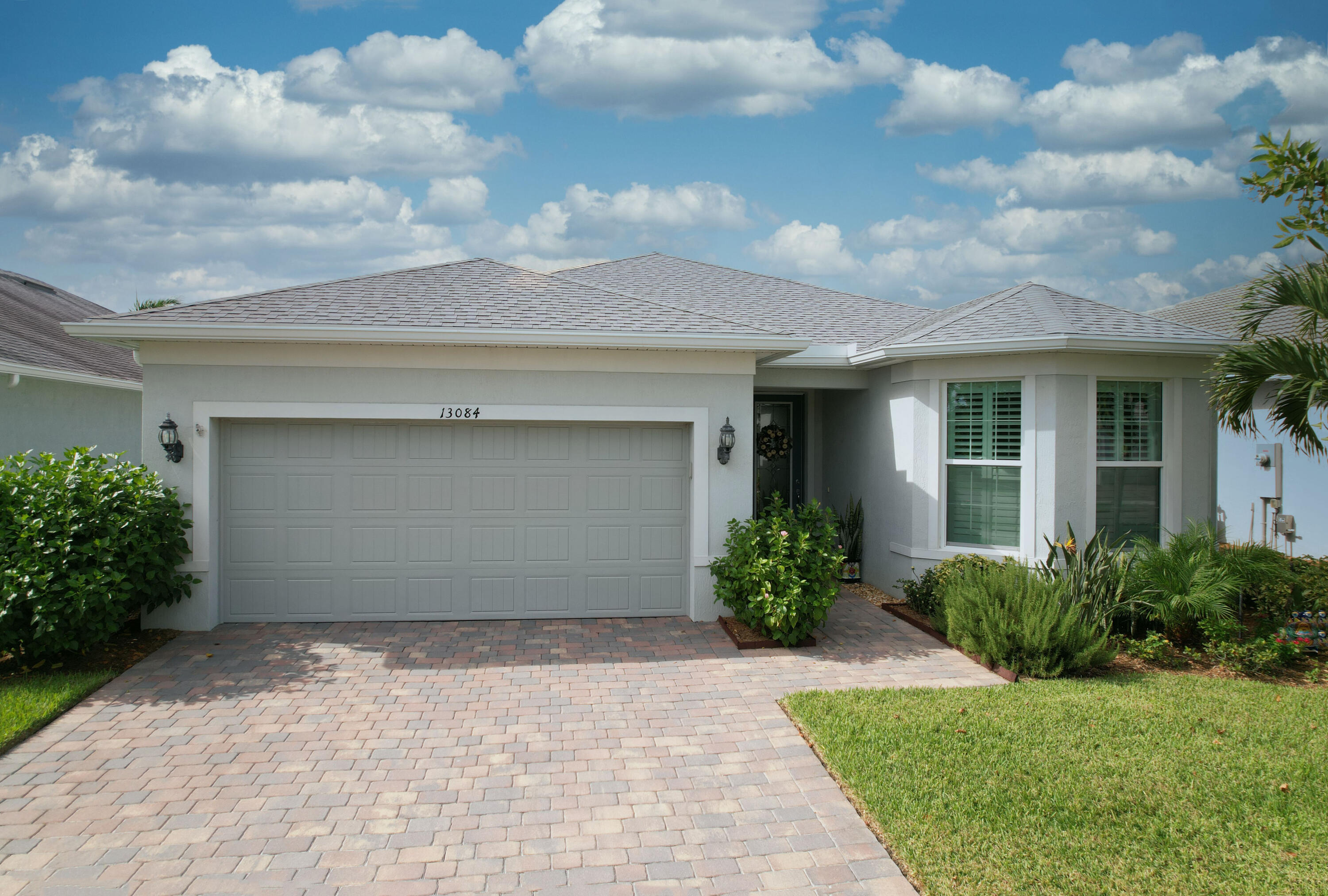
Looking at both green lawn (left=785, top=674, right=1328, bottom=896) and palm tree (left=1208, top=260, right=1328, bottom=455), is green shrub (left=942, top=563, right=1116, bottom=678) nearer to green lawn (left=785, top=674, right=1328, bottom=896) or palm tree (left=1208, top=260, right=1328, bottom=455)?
green lawn (left=785, top=674, right=1328, bottom=896)

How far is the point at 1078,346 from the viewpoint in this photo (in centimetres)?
807

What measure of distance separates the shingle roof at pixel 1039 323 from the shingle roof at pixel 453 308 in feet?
8.24

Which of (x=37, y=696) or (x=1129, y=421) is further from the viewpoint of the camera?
(x=1129, y=421)

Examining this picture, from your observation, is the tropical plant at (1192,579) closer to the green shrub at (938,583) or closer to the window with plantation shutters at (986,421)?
the green shrub at (938,583)

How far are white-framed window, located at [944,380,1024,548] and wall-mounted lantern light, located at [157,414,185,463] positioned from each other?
9081mm

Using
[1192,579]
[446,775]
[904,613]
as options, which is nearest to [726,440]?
[904,613]

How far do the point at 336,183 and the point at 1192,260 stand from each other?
23.4 meters

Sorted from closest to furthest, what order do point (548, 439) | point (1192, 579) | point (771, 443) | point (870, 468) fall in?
1. point (1192, 579)
2. point (548, 439)
3. point (870, 468)
4. point (771, 443)

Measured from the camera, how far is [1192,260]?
64.0 feet

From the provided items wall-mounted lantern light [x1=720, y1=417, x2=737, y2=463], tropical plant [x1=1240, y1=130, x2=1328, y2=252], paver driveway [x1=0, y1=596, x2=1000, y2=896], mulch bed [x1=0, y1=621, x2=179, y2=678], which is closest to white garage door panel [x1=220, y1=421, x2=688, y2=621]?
wall-mounted lantern light [x1=720, y1=417, x2=737, y2=463]

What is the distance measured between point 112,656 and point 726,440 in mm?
6614

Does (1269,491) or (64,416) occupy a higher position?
(64,416)

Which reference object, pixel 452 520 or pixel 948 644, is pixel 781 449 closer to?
→ pixel 948 644

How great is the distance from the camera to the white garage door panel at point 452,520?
324 inches
